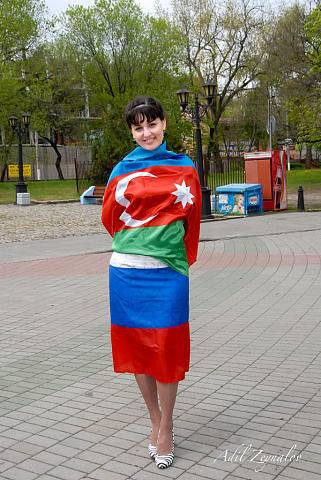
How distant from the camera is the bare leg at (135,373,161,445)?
3258mm

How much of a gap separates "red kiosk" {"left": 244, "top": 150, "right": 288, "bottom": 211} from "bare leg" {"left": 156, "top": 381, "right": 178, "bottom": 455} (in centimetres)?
1699

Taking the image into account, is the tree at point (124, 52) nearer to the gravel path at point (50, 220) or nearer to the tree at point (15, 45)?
the tree at point (15, 45)

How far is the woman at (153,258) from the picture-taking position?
3.08 meters

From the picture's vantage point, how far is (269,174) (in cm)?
1964

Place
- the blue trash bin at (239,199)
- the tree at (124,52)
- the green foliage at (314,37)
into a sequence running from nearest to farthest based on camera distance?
1. the blue trash bin at (239,199)
2. the green foliage at (314,37)
3. the tree at (124,52)

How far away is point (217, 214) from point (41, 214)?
6.50 meters

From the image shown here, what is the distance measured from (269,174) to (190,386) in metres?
15.9

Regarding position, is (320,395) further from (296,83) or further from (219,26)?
(219,26)

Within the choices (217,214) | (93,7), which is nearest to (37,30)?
(93,7)

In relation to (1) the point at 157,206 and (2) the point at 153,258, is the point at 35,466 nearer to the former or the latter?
(2) the point at 153,258

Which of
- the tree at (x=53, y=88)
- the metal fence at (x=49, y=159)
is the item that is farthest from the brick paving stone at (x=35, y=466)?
the metal fence at (x=49, y=159)

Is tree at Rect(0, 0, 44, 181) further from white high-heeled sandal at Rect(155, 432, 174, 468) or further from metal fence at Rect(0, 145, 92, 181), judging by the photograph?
white high-heeled sandal at Rect(155, 432, 174, 468)

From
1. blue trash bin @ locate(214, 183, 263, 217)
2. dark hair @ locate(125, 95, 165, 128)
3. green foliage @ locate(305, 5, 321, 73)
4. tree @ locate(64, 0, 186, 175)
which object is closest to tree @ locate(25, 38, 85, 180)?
tree @ locate(64, 0, 186, 175)

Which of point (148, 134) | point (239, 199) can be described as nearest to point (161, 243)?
point (148, 134)
